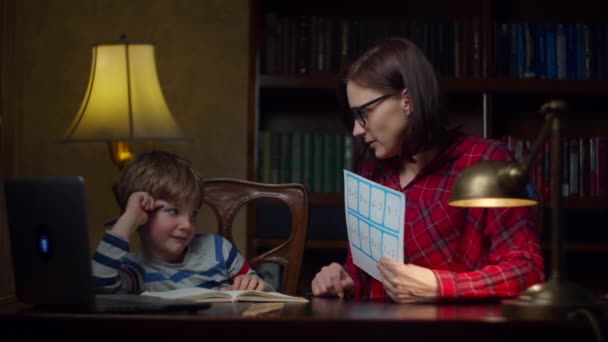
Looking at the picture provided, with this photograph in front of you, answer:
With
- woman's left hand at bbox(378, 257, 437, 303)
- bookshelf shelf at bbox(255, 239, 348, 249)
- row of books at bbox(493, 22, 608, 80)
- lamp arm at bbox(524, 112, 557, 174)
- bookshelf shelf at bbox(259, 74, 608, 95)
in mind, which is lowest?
bookshelf shelf at bbox(255, 239, 348, 249)

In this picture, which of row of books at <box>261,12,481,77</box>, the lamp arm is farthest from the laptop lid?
row of books at <box>261,12,481,77</box>

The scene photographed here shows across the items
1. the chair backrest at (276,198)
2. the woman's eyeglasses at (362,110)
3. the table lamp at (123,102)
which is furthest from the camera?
the table lamp at (123,102)

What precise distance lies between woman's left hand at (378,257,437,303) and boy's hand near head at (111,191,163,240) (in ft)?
1.69

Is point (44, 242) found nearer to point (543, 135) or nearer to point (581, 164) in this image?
point (543, 135)

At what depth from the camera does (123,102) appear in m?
2.44

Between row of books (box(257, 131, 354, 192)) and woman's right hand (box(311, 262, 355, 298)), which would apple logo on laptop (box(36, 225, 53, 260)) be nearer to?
woman's right hand (box(311, 262, 355, 298))

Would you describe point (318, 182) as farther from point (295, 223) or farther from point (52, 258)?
point (52, 258)

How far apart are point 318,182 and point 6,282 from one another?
114 cm

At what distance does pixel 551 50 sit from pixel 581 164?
43 cm

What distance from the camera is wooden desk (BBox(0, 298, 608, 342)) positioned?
107cm

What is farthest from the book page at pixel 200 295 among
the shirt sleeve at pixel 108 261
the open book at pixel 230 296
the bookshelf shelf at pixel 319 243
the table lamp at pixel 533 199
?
the bookshelf shelf at pixel 319 243

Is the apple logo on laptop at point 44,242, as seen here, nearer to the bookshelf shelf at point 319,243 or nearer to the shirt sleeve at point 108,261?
the shirt sleeve at point 108,261

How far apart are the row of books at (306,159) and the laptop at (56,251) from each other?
1762 mm

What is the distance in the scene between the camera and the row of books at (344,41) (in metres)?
3.06
